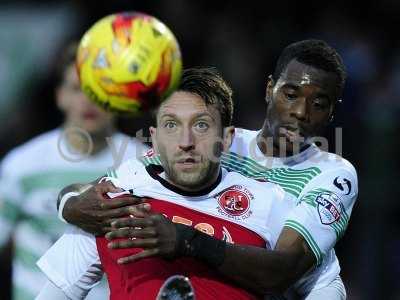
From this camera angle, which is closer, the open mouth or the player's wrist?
the player's wrist

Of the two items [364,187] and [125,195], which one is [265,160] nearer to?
[125,195]

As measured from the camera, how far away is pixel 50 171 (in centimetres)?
777

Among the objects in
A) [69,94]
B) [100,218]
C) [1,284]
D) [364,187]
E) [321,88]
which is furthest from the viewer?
[364,187]

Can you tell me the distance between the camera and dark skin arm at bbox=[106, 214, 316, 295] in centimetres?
437

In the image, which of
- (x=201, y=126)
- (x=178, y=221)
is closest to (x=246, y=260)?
(x=178, y=221)

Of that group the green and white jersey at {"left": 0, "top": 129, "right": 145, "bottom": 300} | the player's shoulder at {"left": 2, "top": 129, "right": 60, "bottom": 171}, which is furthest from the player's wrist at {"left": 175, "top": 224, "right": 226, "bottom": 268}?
the player's shoulder at {"left": 2, "top": 129, "right": 60, "bottom": 171}

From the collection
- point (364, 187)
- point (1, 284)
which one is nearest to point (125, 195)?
point (1, 284)

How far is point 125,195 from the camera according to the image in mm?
4797

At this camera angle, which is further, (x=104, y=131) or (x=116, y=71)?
(x=104, y=131)

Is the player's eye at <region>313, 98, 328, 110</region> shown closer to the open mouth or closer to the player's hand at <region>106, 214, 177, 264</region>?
the open mouth

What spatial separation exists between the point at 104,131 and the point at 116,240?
3061 millimetres

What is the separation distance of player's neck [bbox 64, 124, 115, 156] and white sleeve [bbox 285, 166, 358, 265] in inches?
95.7

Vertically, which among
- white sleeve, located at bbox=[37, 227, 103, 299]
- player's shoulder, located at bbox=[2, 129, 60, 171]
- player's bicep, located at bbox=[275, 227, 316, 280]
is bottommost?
player's shoulder, located at bbox=[2, 129, 60, 171]

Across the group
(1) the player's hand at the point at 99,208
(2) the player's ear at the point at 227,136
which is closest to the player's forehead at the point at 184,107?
(2) the player's ear at the point at 227,136
